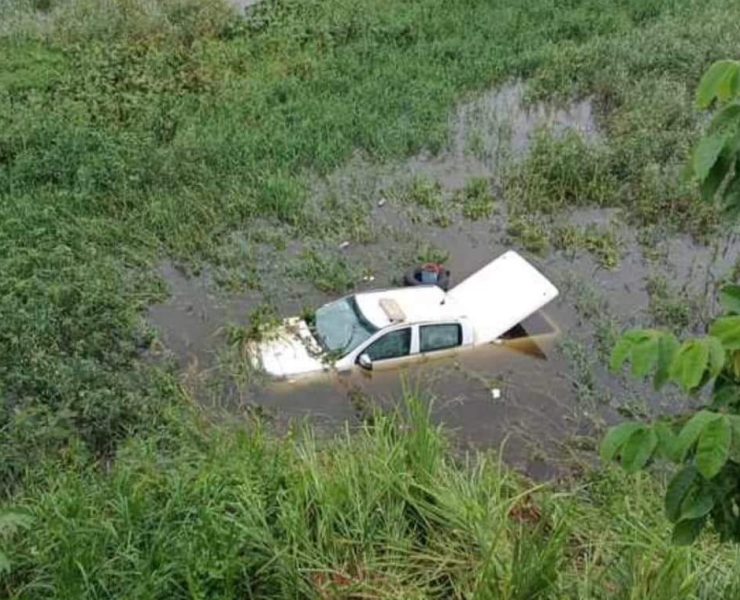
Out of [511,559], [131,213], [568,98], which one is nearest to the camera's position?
[511,559]

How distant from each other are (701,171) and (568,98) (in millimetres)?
13944

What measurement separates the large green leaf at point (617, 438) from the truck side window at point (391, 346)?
713 centimetres

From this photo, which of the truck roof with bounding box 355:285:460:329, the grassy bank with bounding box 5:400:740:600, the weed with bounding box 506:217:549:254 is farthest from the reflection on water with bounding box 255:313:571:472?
the grassy bank with bounding box 5:400:740:600

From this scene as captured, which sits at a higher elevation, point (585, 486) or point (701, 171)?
point (701, 171)

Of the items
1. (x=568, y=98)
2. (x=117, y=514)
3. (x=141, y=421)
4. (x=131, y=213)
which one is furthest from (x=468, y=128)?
(x=117, y=514)

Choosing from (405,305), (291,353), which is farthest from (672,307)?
(291,353)

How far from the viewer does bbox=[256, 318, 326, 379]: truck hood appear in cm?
991

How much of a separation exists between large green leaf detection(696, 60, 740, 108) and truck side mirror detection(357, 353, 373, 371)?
703 cm

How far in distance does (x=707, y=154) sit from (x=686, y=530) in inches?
48.1

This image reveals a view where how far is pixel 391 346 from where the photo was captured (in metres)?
10.1

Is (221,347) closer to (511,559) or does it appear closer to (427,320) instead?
(427,320)

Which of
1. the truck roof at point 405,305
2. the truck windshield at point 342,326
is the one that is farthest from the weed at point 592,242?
the truck windshield at point 342,326

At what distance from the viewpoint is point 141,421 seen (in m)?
8.97

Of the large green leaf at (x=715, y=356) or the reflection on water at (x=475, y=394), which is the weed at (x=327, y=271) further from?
the large green leaf at (x=715, y=356)
